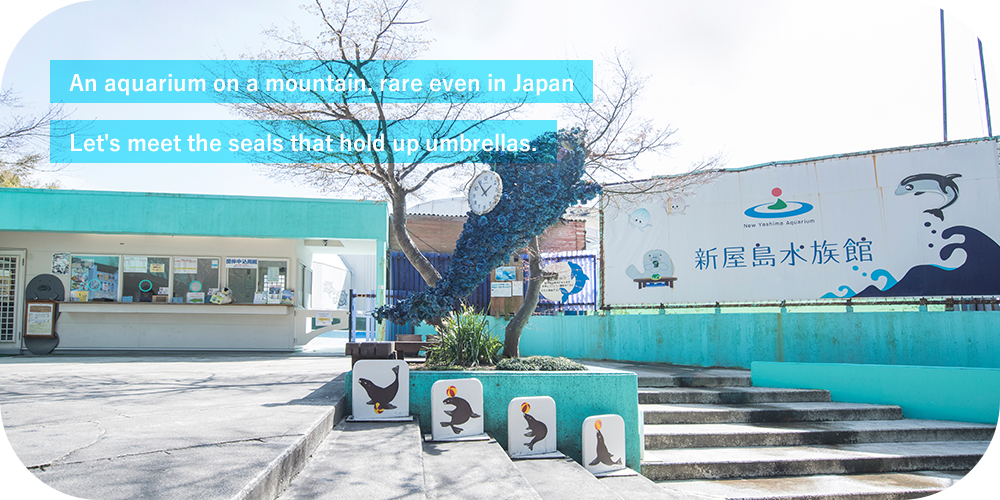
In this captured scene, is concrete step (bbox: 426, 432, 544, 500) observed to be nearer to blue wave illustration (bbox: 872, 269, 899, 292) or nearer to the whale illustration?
blue wave illustration (bbox: 872, 269, 899, 292)

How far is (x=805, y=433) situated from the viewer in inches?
262

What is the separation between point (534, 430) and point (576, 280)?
293 inches

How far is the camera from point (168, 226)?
12.4 m

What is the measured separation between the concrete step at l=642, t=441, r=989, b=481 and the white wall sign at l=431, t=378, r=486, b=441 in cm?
185

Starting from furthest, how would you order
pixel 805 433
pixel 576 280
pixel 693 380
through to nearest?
1. pixel 576 280
2. pixel 693 380
3. pixel 805 433

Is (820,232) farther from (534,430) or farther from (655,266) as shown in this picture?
(534,430)

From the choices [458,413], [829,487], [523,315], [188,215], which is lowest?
[829,487]

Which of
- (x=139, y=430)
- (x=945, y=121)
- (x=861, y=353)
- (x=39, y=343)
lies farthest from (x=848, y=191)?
(x=39, y=343)

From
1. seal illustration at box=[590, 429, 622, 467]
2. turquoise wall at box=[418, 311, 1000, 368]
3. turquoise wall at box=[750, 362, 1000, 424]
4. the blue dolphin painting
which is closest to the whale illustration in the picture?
turquoise wall at box=[418, 311, 1000, 368]

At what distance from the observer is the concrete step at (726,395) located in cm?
777

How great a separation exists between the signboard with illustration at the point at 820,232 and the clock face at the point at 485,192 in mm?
4037

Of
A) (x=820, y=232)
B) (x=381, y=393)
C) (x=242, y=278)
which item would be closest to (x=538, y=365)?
(x=381, y=393)

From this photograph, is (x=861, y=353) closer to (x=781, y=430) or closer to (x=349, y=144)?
(x=781, y=430)

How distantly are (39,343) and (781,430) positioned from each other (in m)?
15.1
